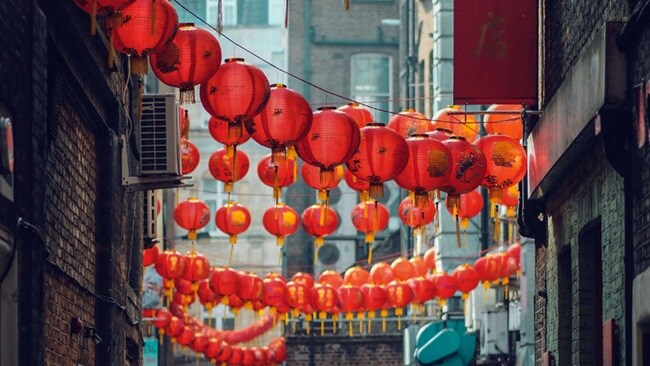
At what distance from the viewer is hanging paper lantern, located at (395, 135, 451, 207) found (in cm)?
1998

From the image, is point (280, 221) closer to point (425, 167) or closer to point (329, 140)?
point (425, 167)

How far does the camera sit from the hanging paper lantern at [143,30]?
15.6m

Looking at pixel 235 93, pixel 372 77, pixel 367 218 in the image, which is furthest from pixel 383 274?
pixel 372 77

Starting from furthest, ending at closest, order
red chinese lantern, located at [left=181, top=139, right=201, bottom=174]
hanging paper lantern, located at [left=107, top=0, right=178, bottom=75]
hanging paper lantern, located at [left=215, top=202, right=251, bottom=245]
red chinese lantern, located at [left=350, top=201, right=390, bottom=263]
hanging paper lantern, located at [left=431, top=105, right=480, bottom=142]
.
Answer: hanging paper lantern, located at [left=215, top=202, right=251, bottom=245] < red chinese lantern, located at [left=350, top=201, right=390, bottom=263] < red chinese lantern, located at [left=181, top=139, right=201, bottom=174] < hanging paper lantern, located at [left=431, top=105, right=480, bottom=142] < hanging paper lantern, located at [left=107, top=0, right=178, bottom=75]

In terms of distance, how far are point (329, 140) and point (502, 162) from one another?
7.28 feet

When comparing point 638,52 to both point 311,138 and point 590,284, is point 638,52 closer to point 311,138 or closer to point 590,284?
point 590,284

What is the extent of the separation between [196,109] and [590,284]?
53.2 m

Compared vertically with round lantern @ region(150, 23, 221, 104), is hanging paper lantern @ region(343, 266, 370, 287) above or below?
below

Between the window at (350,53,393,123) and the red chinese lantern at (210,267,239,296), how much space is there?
2530 cm

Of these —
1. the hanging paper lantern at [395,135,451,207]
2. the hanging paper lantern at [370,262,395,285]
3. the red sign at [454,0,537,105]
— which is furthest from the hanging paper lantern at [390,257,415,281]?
the red sign at [454,0,537,105]

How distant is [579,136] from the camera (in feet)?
48.3

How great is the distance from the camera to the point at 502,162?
806 inches

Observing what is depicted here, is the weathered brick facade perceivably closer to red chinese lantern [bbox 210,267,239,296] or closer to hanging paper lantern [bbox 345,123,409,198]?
hanging paper lantern [bbox 345,123,409,198]

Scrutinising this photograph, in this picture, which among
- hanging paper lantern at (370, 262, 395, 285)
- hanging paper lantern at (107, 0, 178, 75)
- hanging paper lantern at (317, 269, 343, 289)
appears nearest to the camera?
hanging paper lantern at (107, 0, 178, 75)
